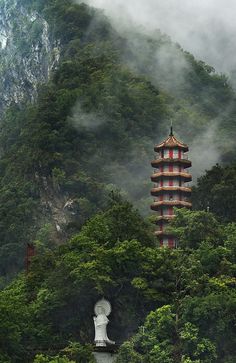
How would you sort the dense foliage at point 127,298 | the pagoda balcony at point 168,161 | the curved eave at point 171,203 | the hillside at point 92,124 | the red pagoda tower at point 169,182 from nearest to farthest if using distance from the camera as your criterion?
the dense foliage at point 127,298, the curved eave at point 171,203, the red pagoda tower at point 169,182, the pagoda balcony at point 168,161, the hillside at point 92,124

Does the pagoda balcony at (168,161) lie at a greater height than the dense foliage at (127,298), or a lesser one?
greater

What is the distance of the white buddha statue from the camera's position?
47.5 metres

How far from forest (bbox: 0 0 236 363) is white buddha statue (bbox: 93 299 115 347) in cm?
64

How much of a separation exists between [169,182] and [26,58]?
1901 inches

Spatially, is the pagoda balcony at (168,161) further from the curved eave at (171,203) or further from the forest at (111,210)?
the curved eave at (171,203)

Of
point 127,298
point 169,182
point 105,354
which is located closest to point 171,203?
point 169,182

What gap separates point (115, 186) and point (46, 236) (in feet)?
27.7

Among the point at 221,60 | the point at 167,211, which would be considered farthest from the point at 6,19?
the point at 167,211

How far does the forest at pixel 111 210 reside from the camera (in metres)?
46.1

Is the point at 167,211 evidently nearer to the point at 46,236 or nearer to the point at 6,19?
the point at 46,236

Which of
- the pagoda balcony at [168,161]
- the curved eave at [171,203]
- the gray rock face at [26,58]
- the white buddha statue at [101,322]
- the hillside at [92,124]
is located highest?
the gray rock face at [26,58]

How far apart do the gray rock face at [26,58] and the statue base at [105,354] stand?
58.7m

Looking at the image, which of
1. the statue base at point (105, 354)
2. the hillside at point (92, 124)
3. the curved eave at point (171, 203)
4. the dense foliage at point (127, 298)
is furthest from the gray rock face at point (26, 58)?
the statue base at point (105, 354)

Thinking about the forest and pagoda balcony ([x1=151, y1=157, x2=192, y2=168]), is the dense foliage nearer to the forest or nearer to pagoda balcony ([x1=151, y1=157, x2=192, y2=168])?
the forest
